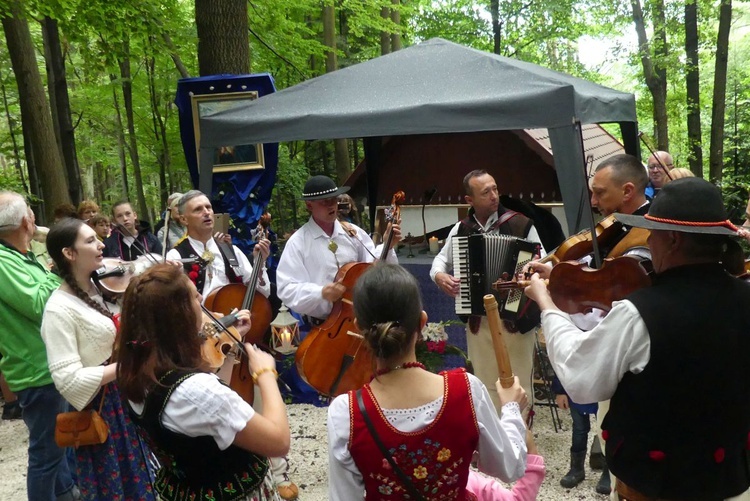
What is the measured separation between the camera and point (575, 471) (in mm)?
4195

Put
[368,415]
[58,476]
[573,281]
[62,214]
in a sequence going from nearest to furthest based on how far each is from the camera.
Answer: [368,415]
[573,281]
[58,476]
[62,214]

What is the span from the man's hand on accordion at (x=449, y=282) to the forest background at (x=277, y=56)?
14.8ft

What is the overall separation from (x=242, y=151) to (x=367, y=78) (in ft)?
6.03

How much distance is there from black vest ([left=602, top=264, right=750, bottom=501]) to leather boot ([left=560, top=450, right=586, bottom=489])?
2144 millimetres

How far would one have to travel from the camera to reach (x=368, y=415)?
178 cm

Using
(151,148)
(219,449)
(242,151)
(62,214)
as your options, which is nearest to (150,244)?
(62,214)

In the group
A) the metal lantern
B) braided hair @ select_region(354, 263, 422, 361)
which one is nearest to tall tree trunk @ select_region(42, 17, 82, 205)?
the metal lantern

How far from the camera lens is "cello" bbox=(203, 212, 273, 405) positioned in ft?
12.9

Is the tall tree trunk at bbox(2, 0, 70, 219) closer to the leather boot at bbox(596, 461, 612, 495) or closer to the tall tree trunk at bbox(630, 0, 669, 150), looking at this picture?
the leather boot at bbox(596, 461, 612, 495)

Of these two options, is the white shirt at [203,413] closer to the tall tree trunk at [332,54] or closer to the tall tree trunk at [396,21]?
the tall tree trunk at [332,54]

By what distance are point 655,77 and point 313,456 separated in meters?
12.2

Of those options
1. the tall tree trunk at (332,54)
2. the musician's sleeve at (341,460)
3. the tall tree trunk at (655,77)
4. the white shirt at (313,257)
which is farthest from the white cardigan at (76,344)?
the tall tree trunk at (655,77)

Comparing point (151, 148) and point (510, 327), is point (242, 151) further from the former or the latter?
point (151, 148)

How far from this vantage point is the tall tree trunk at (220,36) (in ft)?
24.9
